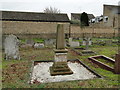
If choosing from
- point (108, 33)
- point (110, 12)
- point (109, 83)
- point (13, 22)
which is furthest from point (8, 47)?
point (110, 12)

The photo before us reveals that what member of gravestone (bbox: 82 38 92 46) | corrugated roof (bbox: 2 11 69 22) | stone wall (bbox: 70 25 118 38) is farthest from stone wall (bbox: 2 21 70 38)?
gravestone (bbox: 82 38 92 46)

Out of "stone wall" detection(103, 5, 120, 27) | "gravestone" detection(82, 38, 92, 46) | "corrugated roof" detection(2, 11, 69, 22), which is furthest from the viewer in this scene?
"stone wall" detection(103, 5, 120, 27)

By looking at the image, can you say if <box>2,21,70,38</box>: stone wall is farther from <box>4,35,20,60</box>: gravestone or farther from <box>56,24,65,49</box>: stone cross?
<box>56,24,65,49</box>: stone cross

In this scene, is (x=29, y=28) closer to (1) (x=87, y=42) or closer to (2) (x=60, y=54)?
(1) (x=87, y=42)

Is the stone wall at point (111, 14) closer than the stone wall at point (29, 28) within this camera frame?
No

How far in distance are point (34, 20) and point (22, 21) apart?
230 centimetres

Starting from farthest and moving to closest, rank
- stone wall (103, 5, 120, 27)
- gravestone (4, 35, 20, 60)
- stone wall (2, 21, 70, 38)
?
1. stone wall (103, 5, 120, 27)
2. stone wall (2, 21, 70, 38)
3. gravestone (4, 35, 20, 60)

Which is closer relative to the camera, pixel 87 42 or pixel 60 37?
pixel 60 37

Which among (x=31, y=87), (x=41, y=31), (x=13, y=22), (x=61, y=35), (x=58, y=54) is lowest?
(x=31, y=87)

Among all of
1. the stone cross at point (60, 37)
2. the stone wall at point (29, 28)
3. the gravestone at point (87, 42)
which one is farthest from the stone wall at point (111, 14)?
the stone cross at point (60, 37)

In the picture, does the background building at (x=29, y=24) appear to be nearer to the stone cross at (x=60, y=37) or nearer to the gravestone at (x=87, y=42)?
the gravestone at (x=87, y=42)

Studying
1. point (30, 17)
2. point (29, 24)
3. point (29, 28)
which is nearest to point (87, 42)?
point (29, 28)

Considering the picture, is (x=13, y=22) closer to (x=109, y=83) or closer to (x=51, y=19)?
(x=51, y=19)

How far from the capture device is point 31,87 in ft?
13.4
